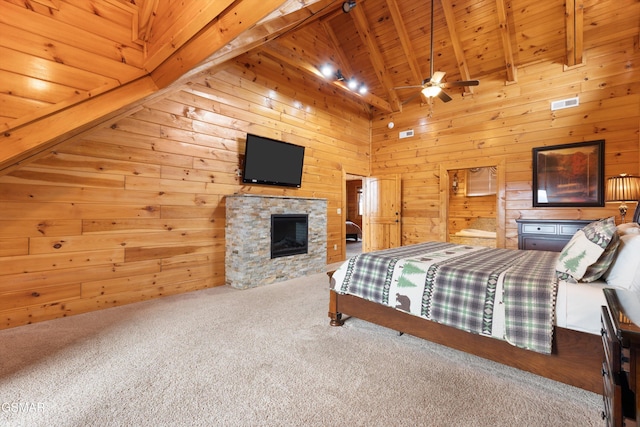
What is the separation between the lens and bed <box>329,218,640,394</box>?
1651 mm

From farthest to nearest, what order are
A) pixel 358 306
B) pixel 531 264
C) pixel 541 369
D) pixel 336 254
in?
pixel 336 254 < pixel 358 306 < pixel 531 264 < pixel 541 369

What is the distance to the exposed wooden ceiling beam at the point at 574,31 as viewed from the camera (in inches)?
158

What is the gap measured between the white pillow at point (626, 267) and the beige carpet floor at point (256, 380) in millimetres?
677

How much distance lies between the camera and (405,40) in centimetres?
511

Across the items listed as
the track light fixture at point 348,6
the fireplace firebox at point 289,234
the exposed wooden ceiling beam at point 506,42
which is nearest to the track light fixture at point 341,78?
the track light fixture at point 348,6

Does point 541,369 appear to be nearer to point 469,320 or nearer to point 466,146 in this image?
point 469,320

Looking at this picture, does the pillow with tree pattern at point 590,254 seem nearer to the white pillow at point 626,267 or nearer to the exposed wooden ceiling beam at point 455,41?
the white pillow at point 626,267

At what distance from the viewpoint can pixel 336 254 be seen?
602 centimetres

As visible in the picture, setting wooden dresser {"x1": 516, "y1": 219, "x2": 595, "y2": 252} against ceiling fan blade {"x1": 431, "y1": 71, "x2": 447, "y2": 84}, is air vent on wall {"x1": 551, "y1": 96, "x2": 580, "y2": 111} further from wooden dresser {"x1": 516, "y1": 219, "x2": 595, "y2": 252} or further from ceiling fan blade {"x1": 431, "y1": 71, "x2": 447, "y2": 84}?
ceiling fan blade {"x1": 431, "y1": 71, "x2": 447, "y2": 84}

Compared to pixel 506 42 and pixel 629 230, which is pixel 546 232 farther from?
pixel 506 42

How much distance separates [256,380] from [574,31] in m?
5.92

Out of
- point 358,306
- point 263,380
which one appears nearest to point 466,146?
point 358,306

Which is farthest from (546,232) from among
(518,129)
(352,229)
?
(352,229)

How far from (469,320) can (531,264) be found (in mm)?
892
